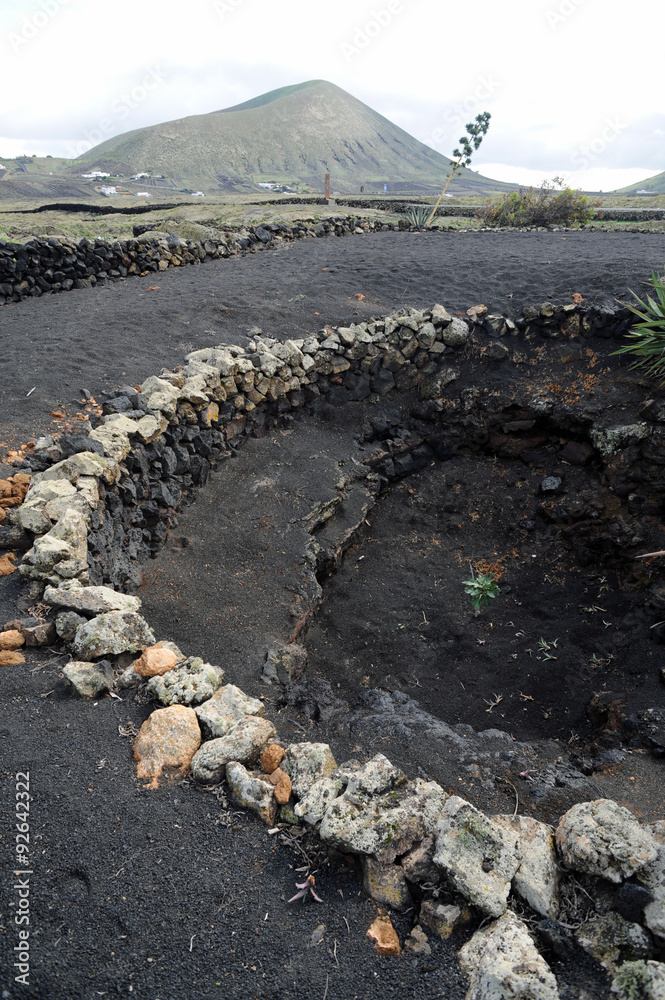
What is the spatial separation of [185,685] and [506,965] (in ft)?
7.06

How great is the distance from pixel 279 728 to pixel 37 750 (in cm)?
159

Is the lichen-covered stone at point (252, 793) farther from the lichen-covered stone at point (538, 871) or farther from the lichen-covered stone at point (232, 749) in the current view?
the lichen-covered stone at point (538, 871)

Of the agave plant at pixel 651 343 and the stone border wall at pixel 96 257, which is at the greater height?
the stone border wall at pixel 96 257

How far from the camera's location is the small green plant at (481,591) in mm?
6534

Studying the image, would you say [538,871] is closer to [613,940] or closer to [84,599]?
[613,940]

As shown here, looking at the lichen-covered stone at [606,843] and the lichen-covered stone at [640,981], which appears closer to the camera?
the lichen-covered stone at [640,981]

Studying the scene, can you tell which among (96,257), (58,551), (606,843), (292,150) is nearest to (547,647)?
(606,843)

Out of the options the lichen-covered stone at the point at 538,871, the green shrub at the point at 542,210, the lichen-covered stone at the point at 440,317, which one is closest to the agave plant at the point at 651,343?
the lichen-covered stone at the point at 440,317

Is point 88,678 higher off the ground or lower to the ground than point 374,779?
higher

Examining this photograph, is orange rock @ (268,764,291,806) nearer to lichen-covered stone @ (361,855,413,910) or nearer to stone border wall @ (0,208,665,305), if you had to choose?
lichen-covered stone @ (361,855,413,910)

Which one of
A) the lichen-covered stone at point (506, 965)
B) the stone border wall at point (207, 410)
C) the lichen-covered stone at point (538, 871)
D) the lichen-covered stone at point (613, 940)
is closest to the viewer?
the lichen-covered stone at point (506, 965)

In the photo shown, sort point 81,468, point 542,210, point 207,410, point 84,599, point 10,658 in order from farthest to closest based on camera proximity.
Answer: point 542,210 → point 207,410 → point 81,468 → point 84,599 → point 10,658

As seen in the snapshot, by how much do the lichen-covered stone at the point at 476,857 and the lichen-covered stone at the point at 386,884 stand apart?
21cm

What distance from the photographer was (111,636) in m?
3.48
